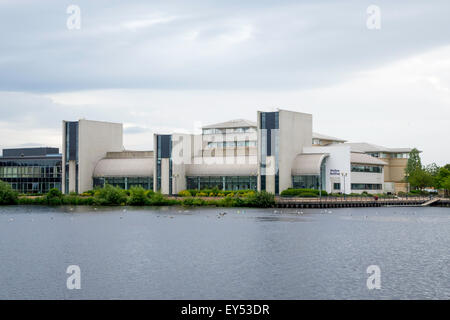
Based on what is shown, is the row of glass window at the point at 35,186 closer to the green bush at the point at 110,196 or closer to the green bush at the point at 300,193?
the green bush at the point at 110,196

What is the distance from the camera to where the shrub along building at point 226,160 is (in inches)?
4747

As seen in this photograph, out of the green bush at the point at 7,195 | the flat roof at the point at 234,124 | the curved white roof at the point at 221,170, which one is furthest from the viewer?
the flat roof at the point at 234,124

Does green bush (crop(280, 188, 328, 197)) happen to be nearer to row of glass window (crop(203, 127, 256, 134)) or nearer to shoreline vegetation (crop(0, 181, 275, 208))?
shoreline vegetation (crop(0, 181, 275, 208))

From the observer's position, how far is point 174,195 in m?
128

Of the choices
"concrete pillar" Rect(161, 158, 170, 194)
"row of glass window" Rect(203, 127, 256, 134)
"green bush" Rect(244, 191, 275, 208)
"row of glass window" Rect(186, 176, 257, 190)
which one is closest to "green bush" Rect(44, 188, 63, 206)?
"concrete pillar" Rect(161, 158, 170, 194)

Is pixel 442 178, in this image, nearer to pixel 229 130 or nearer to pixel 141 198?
pixel 229 130

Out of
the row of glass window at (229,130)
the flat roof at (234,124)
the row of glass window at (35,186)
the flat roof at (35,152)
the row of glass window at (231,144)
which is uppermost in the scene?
the flat roof at (234,124)

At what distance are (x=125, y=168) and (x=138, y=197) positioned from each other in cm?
2002

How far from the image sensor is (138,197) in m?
118

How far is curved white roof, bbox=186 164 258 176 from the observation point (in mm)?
125750

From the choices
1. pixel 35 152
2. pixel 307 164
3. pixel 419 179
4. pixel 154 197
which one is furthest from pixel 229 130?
pixel 419 179

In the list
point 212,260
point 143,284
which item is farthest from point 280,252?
point 143,284

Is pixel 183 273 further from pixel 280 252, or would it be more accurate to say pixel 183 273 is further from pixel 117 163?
pixel 117 163

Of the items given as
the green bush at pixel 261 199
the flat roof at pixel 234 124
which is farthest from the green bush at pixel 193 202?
the flat roof at pixel 234 124
